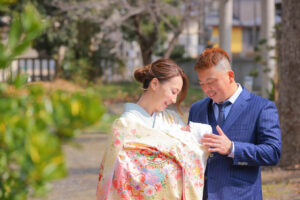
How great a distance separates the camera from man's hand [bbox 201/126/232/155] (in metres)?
2.73

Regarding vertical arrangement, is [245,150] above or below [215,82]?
below

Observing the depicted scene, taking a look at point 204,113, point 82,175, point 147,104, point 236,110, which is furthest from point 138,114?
point 82,175

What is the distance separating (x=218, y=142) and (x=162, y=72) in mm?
549

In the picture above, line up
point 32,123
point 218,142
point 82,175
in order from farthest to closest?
point 82,175, point 218,142, point 32,123

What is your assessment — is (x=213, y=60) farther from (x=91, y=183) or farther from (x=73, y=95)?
(x=91, y=183)

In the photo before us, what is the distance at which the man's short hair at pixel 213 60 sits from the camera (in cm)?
290

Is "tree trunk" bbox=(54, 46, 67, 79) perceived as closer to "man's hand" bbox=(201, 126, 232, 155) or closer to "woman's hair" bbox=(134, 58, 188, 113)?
"woman's hair" bbox=(134, 58, 188, 113)

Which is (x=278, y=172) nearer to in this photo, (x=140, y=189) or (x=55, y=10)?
(x=140, y=189)

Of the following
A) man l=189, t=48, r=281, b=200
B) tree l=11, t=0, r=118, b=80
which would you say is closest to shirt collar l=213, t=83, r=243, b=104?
man l=189, t=48, r=281, b=200

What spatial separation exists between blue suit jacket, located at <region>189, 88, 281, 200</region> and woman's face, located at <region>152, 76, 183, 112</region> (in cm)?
36

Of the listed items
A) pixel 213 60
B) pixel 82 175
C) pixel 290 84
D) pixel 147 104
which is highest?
pixel 213 60

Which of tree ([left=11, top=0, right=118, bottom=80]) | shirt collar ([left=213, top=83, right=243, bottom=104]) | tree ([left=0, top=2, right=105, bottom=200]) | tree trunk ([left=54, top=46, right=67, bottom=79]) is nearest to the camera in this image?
Result: tree ([left=0, top=2, right=105, bottom=200])

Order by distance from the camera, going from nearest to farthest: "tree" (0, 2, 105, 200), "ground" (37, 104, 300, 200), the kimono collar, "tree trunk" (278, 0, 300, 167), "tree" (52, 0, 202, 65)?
1. "tree" (0, 2, 105, 200)
2. the kimono collar
3. "ground" (37, 104, 300, 200)
4. "tree trunk" (278, 0, 300, 167)
5. "tree" (52, 0, 202, 65)

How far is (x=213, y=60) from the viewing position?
9.52 feet
